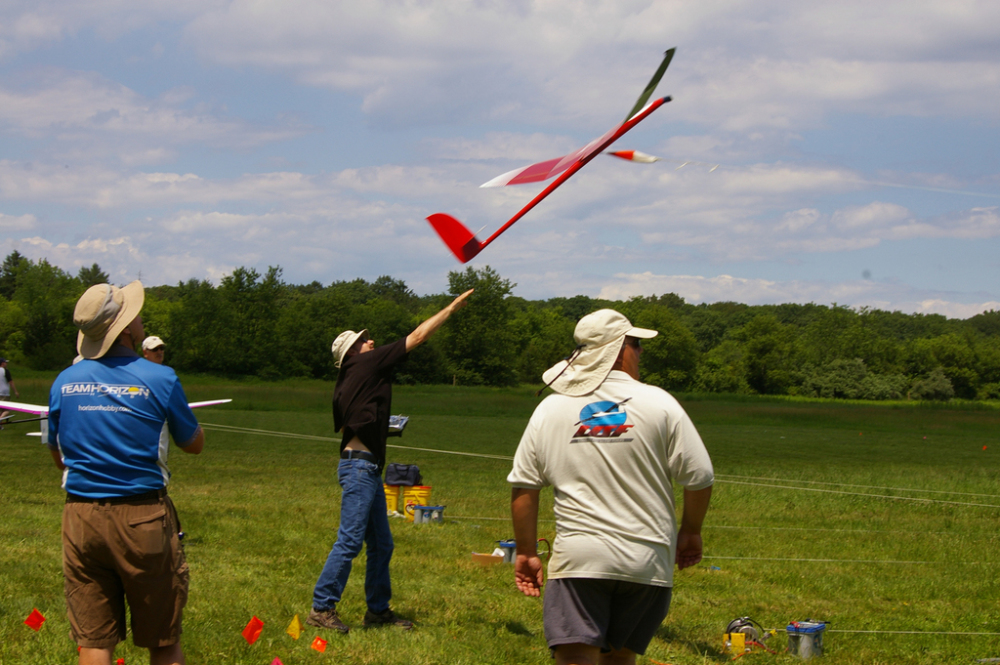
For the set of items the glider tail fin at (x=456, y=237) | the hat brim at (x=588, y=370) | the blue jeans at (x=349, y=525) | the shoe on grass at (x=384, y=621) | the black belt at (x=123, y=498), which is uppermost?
the glider tail fin at (x=456, y=237)

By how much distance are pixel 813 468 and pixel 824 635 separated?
13.8m

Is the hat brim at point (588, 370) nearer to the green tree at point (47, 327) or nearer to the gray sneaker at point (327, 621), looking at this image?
the gray sneaker at point (327, 621)

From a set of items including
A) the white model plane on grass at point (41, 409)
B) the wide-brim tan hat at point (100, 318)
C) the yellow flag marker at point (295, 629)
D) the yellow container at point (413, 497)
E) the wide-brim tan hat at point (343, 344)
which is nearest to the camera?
the wide-brim tan hat at point (100, 318)

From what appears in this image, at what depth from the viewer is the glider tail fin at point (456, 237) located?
516cm

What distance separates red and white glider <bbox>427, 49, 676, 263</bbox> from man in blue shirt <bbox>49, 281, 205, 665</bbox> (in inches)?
85.3

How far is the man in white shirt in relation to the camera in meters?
3.18

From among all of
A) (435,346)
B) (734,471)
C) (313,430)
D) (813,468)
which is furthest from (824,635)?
(435,346)

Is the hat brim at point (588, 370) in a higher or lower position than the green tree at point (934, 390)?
higher

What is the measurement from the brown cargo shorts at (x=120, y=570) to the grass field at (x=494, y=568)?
4.58 ft

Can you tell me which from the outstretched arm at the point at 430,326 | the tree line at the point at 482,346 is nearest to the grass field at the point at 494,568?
the outstretched arm at the point at 430,326

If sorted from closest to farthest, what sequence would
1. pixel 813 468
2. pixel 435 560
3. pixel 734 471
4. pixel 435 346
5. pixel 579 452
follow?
pixel 579 452, pixel 435 560, pixel 734 471, pixel 813 468, pixel 435 346

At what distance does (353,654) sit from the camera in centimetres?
488

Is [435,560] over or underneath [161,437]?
underneath

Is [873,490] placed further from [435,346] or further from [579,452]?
[435,346]
